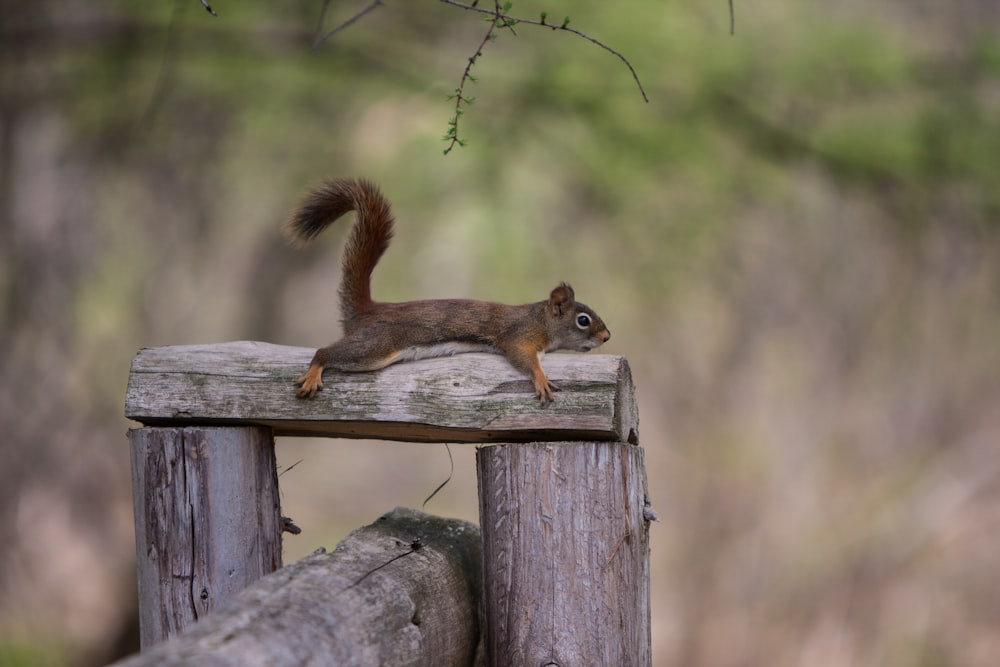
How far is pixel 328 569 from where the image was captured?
232cm

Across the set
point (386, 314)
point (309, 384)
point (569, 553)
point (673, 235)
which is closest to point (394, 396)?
point (309, 384)

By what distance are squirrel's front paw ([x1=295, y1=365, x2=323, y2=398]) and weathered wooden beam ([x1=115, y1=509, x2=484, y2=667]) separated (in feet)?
1.19

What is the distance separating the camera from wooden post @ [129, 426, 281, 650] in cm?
280

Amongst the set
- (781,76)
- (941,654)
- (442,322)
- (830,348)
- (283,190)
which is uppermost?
(781,76)

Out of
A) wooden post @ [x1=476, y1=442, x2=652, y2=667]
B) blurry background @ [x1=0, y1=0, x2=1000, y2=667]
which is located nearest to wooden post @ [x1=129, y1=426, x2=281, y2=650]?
wooden post @ [x1=476, y1=442, x2=652, y2=667]

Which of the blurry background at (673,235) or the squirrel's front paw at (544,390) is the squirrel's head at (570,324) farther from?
the blurry background at (673,235)

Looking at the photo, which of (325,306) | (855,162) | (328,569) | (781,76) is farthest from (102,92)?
(328,569)

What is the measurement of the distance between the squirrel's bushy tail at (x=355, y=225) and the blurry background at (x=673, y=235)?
4.69 meters

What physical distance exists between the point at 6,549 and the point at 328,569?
18.2 ft

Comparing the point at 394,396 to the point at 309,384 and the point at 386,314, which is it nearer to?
the point at 309,384

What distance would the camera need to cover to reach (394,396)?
8.91 feet

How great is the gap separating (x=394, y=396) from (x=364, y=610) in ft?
2.00

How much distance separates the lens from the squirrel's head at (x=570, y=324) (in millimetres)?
3260

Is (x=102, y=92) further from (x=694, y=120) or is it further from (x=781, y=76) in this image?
(x=781, y=76)
